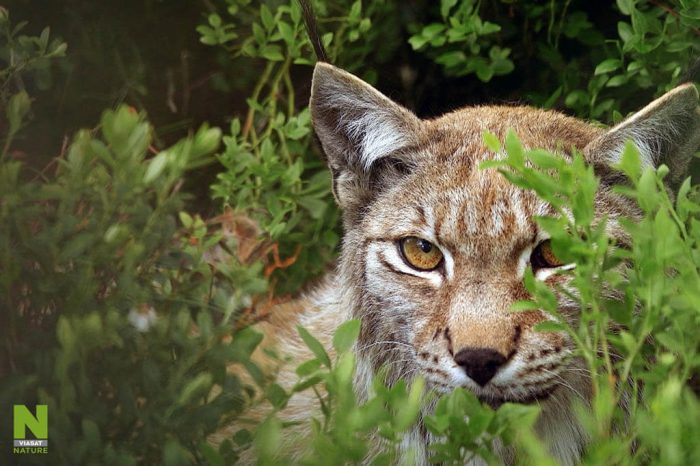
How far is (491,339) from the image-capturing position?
308cm

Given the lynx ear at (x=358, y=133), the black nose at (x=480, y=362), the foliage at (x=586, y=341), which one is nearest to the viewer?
the foliage at (x=586, y=341)

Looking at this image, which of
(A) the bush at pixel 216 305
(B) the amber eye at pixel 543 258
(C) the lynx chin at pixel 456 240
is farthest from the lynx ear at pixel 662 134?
(B) the amber eye at pixel 543 258

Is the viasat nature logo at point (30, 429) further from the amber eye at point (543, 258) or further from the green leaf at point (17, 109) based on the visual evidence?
the amber eye at point (543, 258)

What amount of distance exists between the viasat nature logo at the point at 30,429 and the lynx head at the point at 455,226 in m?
1.12

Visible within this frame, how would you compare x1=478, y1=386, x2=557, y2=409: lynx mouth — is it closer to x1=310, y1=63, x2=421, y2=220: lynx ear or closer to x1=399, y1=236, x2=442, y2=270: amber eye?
x1=399, y1=236, x2=442, y2=270: amber eye

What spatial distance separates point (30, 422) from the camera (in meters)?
3.05

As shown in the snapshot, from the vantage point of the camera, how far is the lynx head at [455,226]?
3135mm

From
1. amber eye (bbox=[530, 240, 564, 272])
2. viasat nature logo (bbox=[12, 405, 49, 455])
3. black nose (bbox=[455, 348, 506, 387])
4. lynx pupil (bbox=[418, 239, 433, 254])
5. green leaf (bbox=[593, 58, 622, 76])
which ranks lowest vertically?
viasat nature logo (bbox=[12, 405, 49, 455])

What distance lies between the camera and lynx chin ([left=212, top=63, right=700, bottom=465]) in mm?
3146

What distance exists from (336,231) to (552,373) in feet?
7.70

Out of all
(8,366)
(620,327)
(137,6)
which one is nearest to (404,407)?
(620,327)

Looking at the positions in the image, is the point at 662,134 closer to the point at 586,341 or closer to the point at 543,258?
the point at 543,258

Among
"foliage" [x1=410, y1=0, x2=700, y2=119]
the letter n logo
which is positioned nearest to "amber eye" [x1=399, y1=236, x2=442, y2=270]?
"foliage" [x1=410, y1=0, x2=700, y2=119]

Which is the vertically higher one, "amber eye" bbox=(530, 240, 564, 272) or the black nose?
"amber eye" bbox=(530, 240, 564, 272)
